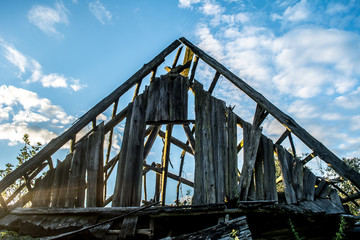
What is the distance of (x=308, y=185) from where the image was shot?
213 inches

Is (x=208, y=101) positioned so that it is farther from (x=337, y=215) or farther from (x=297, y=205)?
(x=337, y=215)

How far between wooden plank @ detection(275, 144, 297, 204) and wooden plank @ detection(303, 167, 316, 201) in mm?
360

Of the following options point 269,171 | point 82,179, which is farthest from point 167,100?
point 269,171

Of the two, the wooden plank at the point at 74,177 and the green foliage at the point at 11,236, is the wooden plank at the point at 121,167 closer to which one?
the wooden plank at the point at 74,177

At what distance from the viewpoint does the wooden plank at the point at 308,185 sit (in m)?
5.32

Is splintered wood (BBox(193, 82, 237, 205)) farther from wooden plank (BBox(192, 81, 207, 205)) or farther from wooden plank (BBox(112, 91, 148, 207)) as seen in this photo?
wooden plank (BBox(112, 91, 148, 207))

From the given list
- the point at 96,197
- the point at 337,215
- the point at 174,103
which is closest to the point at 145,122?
the point at 174,103

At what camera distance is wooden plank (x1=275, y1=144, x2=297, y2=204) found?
5083 millimetres

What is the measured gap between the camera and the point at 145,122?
20.7ft

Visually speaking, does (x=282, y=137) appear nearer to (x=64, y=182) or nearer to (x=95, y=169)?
(x=95, y=169)

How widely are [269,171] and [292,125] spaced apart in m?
1.13

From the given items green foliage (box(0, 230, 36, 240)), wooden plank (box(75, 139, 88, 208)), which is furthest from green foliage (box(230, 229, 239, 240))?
green foliage (box(0, 230, 36, 240))

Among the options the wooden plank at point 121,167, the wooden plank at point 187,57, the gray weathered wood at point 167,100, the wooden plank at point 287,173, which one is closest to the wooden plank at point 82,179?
the wooden plank at point 121,167

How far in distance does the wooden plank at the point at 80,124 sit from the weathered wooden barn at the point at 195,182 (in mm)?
25
